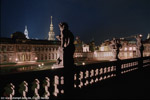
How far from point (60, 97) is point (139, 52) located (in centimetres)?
1007

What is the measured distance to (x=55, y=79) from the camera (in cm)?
416

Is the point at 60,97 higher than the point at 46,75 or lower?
lower

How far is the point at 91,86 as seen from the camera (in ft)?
18.4

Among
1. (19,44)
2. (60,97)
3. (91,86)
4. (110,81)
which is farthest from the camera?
(19,44)

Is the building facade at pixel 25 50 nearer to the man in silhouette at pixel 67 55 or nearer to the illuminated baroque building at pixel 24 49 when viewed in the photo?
the illuminated baroque building at pixel 24 49

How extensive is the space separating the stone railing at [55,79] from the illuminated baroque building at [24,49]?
2077 inches

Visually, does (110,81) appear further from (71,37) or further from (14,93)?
(14,93)

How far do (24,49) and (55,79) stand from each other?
193ft

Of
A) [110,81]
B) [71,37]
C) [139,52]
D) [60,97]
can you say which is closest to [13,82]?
[60,97]

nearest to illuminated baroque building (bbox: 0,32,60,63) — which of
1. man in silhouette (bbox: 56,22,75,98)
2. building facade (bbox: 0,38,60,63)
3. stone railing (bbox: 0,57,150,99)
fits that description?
building facade (bbox: 0,38,60,63)

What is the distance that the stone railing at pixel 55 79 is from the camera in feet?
10.1

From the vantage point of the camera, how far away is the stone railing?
3072 millimetres

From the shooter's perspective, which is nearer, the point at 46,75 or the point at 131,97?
the point at 46,75

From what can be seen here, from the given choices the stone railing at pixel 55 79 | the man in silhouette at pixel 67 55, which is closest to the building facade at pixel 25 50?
the stone railing at pixel 55 79
